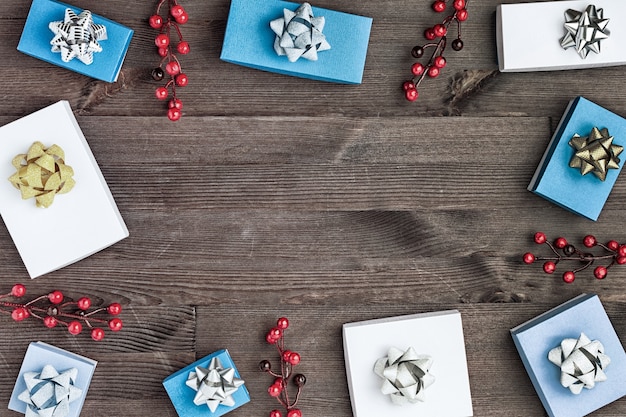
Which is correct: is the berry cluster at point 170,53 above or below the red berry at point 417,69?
below

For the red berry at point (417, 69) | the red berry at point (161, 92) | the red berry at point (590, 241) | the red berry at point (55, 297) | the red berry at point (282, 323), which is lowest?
the red berry at point (55, 297)

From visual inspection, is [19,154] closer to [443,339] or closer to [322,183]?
[322,183]

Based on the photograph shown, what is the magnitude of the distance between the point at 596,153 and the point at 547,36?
195 mm

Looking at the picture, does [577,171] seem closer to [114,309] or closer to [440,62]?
[440,62]

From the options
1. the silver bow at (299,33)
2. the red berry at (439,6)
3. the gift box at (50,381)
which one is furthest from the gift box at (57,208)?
the red berry at (439,6)

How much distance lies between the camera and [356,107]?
3.03 feet

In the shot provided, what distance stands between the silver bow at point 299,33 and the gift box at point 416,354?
16.6 inches

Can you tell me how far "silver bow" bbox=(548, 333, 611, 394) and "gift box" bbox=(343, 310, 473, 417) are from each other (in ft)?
0.47

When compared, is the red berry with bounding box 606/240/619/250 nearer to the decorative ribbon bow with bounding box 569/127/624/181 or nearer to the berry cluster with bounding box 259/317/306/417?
the decorative ribbon bow with bounding box 569/127/624/181

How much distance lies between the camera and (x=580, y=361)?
88cm

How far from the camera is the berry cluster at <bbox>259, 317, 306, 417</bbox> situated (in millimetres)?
888

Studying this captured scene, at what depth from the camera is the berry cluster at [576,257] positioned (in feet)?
3.01

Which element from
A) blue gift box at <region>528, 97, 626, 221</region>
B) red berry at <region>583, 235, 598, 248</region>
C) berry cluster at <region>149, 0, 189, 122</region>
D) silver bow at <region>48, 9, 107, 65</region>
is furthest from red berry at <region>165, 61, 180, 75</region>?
red berry at <region>583, 235, 598, 248</region>

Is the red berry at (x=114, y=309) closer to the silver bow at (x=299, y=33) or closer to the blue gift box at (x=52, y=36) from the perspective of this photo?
the blue gift box at (x=52, y=36)
